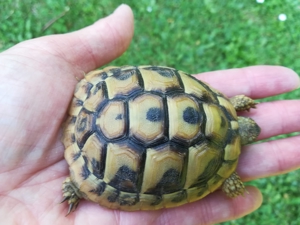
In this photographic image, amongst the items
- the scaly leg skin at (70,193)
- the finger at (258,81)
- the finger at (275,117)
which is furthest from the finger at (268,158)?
the scaly leg skin at (70,193)

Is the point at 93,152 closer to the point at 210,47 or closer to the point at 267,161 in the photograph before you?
the point at 267,161

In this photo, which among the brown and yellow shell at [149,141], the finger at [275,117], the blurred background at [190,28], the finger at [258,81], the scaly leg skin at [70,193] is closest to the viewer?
the brown and yellow shell at [149,141]

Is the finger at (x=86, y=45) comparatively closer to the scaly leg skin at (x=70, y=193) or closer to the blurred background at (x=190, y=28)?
the scaly leg skin at (x=70, y=193)

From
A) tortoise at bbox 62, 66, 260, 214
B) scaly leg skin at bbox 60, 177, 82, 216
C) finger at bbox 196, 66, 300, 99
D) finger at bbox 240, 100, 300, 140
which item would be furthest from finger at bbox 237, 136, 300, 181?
scaly leg skin at bbox 60, 177, 82, 216

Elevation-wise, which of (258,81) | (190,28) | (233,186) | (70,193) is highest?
(258,81)

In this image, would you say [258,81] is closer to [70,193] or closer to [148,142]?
[148,142]

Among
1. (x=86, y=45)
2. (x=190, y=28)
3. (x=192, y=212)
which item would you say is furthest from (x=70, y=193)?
(x=190, y=28)

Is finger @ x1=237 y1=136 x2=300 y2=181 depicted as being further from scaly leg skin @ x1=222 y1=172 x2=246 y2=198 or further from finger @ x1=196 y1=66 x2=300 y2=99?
finger @ x1=196 y1=66 x2=300 y2=99
